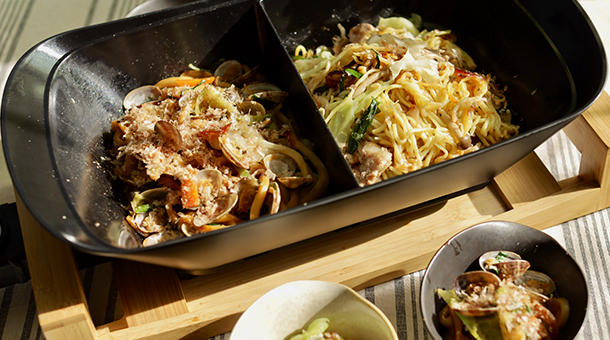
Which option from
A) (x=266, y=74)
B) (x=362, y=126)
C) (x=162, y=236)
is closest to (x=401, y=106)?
(x=362, y=126)

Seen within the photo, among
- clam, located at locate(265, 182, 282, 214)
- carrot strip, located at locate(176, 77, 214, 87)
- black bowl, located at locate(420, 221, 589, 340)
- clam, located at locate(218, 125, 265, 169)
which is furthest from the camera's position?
carrot strip, located at locate(176, 77, 214, 87)

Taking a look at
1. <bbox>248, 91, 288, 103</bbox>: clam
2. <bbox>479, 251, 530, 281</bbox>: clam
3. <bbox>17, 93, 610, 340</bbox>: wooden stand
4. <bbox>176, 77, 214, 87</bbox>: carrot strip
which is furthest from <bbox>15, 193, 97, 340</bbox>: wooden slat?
<bbox>479, 251, 530, 281</bbox>: clam

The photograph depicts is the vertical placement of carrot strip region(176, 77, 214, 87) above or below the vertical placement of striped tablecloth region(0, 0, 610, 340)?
above

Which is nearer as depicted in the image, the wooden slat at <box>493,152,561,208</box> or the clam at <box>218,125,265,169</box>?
the clam at <box>218,125,265,169</box>

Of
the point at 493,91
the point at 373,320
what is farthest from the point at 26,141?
the point at 493,91

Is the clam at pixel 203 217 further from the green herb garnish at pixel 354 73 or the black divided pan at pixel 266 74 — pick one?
the green herb garnish at pixel 354 73

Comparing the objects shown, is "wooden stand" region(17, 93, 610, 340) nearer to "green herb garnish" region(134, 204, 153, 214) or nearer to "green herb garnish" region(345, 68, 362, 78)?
"green herb garnish" region(134, 204, 153, 214)
